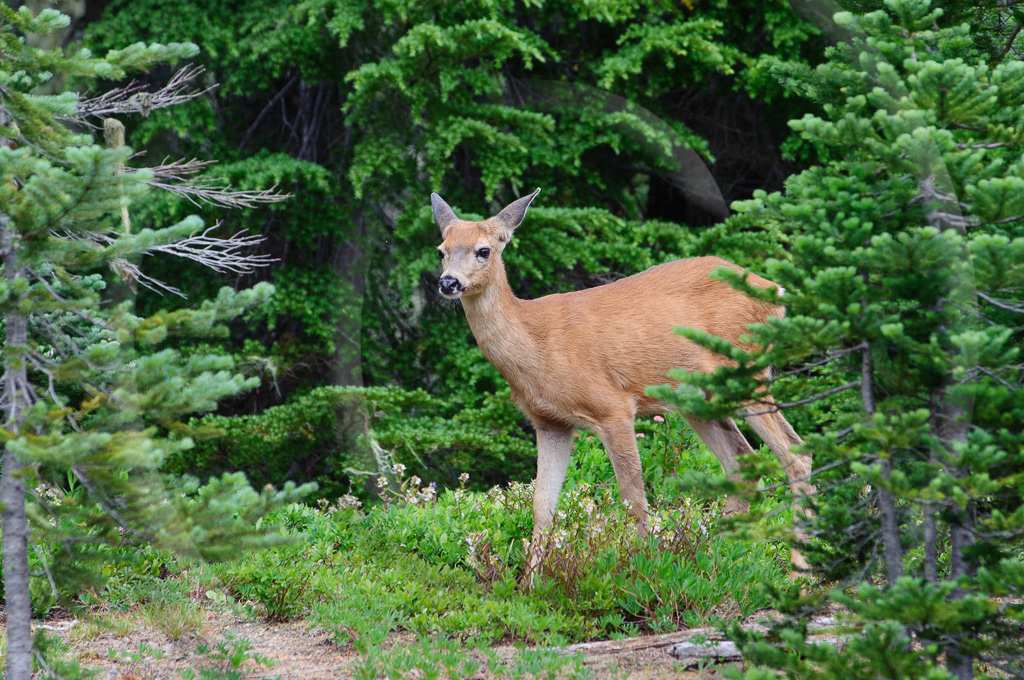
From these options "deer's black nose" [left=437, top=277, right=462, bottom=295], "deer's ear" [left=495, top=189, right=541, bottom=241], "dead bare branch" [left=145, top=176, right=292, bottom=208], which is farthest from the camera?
"deer's ear" [left=495, top=189, right=541, bottom=241]

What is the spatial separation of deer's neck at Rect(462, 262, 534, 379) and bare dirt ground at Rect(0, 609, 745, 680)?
6.24 feet

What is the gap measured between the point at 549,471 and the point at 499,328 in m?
Result: 0.98

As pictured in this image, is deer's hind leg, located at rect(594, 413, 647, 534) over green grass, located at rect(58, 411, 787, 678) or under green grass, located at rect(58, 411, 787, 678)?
over

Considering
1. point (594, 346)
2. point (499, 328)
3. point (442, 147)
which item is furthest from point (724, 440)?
point (442, 147)

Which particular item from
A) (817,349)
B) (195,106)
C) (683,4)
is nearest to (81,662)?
(817,349)

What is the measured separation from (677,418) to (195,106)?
6051 mm

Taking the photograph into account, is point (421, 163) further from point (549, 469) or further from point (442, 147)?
point (549, 469)

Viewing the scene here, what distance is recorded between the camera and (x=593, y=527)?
5758 millimetres

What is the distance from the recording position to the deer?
6.14m

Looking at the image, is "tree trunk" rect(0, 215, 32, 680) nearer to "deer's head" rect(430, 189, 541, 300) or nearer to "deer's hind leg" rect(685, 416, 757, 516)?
"deer's head" rect(430, 189, 541, 300)

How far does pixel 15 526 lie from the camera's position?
3.68m

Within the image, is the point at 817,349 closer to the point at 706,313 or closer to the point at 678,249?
the point at 706,313

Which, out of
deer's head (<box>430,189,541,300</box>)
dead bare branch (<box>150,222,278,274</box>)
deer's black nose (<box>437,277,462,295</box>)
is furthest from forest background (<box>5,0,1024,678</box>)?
deer's head (<box>430,189,541,300</box>)

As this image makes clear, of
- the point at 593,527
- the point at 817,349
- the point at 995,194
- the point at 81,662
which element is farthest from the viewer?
the point at 593,527
